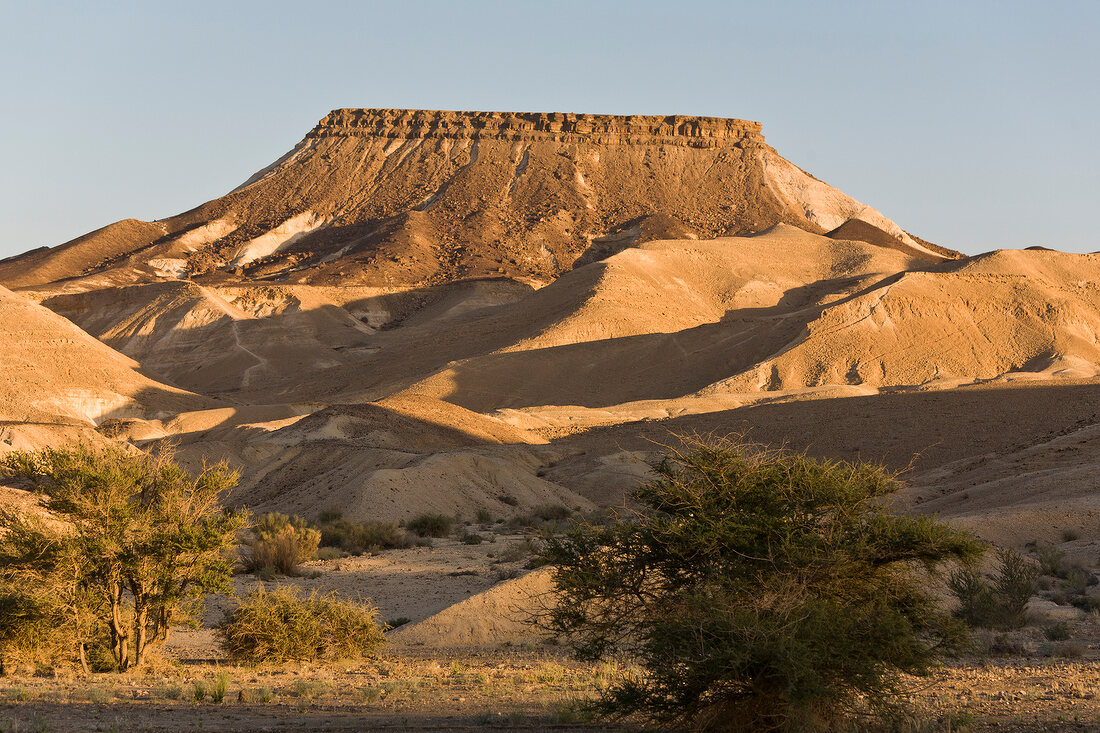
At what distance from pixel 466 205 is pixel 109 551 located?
117354 millimetres

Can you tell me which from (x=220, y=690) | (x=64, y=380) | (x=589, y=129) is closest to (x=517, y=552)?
(x=220, y=690)

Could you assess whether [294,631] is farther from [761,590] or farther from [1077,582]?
[1077,582]

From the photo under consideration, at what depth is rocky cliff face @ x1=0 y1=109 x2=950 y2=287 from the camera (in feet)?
380

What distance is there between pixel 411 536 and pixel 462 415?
21.2 m

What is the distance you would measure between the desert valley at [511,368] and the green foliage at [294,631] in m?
0.46

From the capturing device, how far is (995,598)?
14930mm

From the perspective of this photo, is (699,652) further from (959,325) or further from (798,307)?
(798,307)

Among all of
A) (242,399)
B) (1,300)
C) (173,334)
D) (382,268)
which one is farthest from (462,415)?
(382,268)

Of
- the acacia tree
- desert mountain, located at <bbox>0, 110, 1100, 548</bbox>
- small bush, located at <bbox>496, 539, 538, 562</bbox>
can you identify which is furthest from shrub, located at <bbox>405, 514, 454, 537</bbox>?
the acacia tree

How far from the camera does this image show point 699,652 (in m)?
8.29

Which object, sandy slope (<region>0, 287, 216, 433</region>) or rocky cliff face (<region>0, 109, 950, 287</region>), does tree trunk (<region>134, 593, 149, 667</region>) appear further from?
rocky cliff face (<region>0, 109, 950, 287</region>)

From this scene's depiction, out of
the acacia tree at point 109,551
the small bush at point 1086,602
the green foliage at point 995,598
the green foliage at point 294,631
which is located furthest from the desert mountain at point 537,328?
the acacia tree at point 109,551

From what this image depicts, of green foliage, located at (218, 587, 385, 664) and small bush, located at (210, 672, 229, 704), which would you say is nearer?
small bush, located at (210, 672, 229, 704)

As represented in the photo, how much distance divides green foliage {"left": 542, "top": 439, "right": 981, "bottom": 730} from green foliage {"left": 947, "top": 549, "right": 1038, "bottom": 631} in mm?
5162
